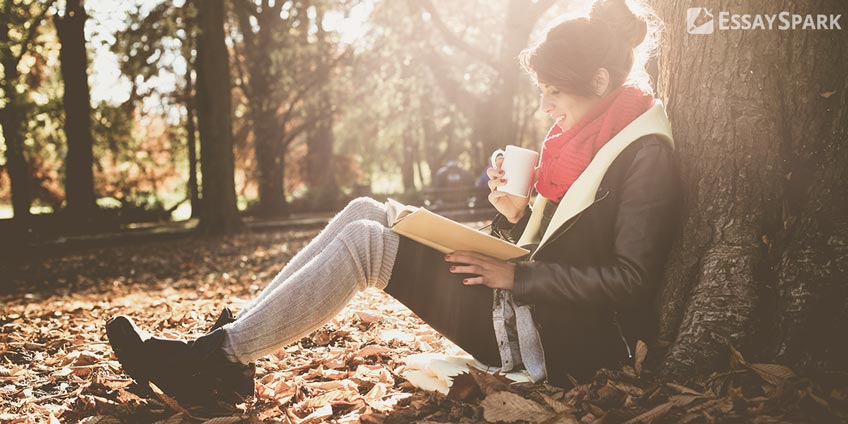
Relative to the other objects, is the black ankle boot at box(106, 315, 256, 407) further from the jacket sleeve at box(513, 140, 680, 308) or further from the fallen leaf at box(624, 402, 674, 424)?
the fallen leaf at box(624, 402, 674, 424)

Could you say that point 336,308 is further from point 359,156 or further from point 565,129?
point 359,156

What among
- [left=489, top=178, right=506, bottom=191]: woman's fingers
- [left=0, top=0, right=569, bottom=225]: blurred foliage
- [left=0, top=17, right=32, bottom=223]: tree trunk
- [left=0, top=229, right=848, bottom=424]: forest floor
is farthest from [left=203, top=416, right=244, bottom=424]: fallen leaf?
[left=0, top=17, right=32, bottom=223]: tree trunk

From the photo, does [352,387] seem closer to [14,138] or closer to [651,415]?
[651,415]

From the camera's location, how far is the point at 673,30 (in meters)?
3.03

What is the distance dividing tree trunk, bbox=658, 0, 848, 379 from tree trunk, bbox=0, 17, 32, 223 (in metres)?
16.2

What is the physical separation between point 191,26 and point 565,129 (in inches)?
523

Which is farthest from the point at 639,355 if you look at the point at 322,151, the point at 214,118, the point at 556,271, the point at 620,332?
the point at 322,151

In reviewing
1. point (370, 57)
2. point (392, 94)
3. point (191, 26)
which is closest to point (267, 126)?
point (370, 57)

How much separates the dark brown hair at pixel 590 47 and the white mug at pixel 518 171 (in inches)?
12.5

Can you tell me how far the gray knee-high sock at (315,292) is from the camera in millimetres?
2592

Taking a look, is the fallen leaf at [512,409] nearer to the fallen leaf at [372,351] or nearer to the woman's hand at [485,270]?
the woman's hand at [485,270]

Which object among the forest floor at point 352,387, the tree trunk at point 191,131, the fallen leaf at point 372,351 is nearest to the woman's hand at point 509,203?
the forest floor at point 352,387

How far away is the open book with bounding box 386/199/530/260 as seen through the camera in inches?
96.9

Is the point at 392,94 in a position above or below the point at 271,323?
above
